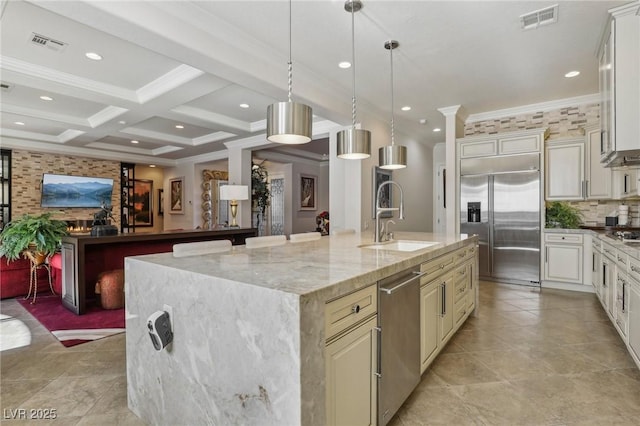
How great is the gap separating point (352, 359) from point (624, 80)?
127 inches

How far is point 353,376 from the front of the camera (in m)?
1.42

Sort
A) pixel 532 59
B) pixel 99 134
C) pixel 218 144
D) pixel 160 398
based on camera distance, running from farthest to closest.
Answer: pixel 218 144, pixel 99 134, pixel 532 59, pixel 160 398

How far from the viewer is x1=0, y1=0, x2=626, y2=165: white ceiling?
267 centimetres

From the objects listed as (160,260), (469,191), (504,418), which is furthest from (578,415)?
(469,191)

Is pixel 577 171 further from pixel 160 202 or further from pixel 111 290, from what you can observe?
pixel 160 202

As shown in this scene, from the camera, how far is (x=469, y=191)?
5391 millimetres

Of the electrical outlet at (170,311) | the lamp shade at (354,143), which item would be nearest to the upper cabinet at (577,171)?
the lamp shade at (354,143)

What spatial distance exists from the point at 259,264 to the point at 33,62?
3767mm

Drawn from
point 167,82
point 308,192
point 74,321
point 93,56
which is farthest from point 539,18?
point 308,192

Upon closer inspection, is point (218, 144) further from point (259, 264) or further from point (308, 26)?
point (259, 264)

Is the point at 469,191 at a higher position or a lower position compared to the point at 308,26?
lower

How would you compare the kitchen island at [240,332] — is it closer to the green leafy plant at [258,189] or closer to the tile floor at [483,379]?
the tile floor at [483,379]

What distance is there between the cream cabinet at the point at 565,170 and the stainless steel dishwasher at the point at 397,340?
4.15m

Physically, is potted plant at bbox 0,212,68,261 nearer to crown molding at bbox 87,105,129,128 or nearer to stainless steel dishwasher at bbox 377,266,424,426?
crown molding at bbox 87,105,129,128
